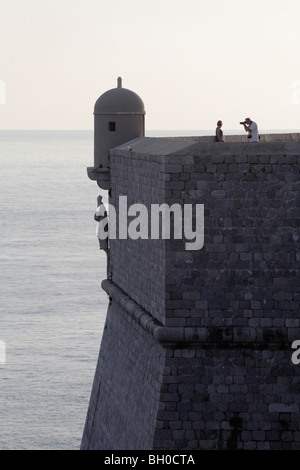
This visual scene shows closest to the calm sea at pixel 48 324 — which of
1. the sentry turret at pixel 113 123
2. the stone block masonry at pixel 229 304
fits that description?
the sentry turret at pixel 113 123

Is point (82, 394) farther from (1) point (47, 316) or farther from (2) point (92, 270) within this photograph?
(2) point (92, 270)

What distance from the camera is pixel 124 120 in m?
29.6

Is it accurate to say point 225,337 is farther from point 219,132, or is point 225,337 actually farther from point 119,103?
point 119,103

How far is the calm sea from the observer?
54.3 metres

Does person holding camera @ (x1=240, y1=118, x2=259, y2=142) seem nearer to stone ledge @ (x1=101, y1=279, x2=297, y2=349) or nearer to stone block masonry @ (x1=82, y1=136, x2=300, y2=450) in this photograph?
stone block masonry @ (x1=82, y1=136, x2=300, y2=450)


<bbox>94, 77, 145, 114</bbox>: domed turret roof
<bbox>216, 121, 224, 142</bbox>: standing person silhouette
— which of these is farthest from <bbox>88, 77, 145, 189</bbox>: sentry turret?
<bbox>216, 121, 224, 142</bbox>: standing person silhouette

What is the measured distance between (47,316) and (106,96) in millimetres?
41916

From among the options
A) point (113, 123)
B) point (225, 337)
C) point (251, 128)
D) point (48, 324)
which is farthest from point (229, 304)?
point (48, 324)

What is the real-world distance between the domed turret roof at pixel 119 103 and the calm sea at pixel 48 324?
23.1m

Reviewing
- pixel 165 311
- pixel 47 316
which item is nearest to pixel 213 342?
pixel 165 311

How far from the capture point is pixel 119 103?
29.6 metres

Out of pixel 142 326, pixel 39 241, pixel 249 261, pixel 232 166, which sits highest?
pixel 232 166

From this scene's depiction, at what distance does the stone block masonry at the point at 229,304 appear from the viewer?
72.1ft

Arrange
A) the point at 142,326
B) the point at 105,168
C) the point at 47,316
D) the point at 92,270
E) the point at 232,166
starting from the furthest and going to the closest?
the point at 92,270 < the point at 47,316 < the point at 105,168 < the point at 142,326 < the point at 232,166
